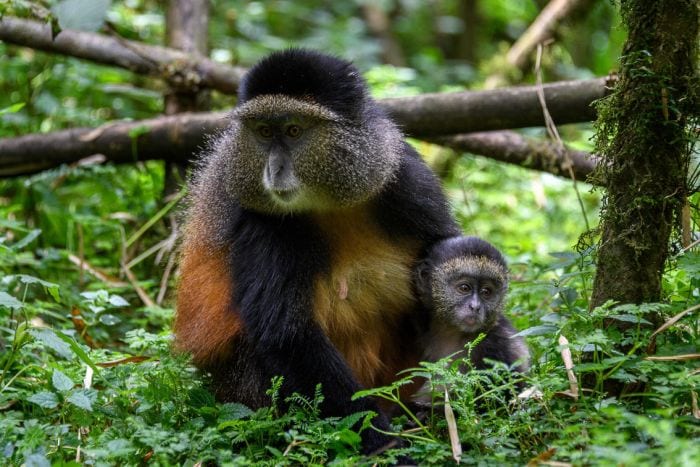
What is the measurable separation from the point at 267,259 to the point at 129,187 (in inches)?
160

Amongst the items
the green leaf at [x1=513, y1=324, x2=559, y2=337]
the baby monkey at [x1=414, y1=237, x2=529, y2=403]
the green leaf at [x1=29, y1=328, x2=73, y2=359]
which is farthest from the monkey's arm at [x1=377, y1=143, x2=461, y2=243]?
the green leaf at [x1=29, y1=328, x2=73, y2=359]

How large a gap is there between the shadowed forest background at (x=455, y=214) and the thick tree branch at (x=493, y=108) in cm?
2

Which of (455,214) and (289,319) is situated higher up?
(455,214)

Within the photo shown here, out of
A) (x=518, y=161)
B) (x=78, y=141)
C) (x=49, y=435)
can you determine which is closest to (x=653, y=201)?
(x=49, y=435)

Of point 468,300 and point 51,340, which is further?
point 468,300

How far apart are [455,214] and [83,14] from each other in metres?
2.80

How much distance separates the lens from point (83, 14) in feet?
18.8

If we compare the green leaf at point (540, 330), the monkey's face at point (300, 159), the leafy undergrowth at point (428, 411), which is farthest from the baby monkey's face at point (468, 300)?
the green leaf at point (540, 330)

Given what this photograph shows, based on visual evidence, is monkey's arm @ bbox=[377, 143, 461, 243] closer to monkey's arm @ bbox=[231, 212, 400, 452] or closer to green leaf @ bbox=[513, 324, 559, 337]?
monkey's arm @ bbox=[231, 212, 400, 452]

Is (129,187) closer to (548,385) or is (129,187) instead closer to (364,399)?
(364,399)

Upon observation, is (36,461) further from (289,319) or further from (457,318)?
(457,318)

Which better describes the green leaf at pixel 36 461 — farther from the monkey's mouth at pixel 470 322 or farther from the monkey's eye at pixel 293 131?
the monkey's mouth at pixel 470 322

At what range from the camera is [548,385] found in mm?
3541

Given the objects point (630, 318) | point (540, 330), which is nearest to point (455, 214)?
point (540, 330)
